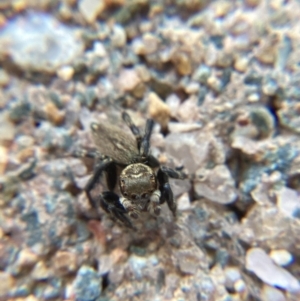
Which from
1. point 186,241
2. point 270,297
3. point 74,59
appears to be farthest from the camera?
point 74,59

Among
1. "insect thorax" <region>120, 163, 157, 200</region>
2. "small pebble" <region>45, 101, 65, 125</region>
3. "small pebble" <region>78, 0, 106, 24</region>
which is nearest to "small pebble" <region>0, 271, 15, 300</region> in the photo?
"insect thorax" <region>120, 163, 157, 200</region>

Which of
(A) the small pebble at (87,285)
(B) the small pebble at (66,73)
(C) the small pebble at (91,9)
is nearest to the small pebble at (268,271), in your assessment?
(A) the small pebble at (87,285)

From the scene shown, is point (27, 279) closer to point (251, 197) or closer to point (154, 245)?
point (154, 245)

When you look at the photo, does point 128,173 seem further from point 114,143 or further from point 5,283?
point 5,283

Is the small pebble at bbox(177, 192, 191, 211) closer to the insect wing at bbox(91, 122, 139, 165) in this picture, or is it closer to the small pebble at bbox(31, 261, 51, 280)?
the insect wing at bbox(91, 122, 139, 165)

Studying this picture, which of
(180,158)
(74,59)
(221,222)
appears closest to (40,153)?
(74,59)

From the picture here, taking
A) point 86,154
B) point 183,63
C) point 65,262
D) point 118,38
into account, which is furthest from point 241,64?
point 65,262

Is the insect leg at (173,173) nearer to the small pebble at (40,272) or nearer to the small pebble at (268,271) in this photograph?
the small pebble at (268,271)

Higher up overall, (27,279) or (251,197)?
(251,197)

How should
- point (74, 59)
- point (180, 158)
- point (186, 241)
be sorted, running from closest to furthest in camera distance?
1. point (186, 241)
2. point (180, 158)
3. point (74, 59)
